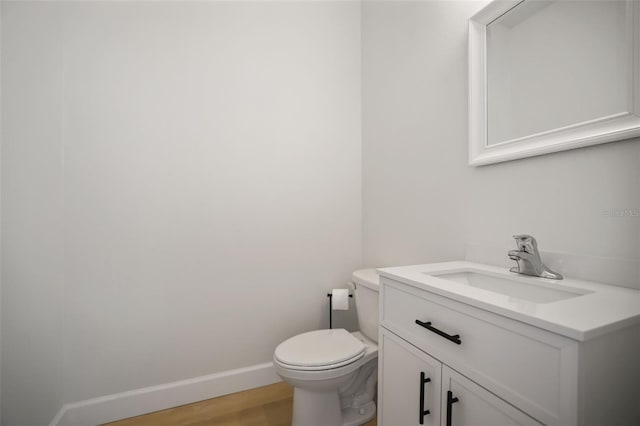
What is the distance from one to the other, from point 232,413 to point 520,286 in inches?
60.4

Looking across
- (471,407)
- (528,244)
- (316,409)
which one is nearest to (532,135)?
(528,244)

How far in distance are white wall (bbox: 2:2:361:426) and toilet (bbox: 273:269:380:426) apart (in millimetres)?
424

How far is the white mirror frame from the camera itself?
2.56 ft

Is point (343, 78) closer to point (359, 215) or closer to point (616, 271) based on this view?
point (359, 215)

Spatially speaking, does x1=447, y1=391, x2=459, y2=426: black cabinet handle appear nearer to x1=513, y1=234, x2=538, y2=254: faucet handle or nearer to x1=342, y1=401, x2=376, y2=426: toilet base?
x1=513, y1=234, x2=538, y2=254: faucet handle

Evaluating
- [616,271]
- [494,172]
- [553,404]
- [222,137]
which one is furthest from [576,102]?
[222,137]

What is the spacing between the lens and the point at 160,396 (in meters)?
1.55

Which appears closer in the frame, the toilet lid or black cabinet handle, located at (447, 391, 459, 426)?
black cabinet handle, located at (447, 391, 459, 426)

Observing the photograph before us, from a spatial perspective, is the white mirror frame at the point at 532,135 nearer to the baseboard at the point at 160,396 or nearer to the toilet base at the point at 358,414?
the toilet base at the point at 358,414

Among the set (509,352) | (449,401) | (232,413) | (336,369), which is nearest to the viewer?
(509,352)

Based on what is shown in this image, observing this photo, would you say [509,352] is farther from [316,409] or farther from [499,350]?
[316,409]

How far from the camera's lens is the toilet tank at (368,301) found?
1493 millimetres

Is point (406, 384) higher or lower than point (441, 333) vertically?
lower

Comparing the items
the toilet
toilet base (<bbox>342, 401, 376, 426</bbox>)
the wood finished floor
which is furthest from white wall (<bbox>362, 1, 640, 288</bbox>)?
the wood finished floor
